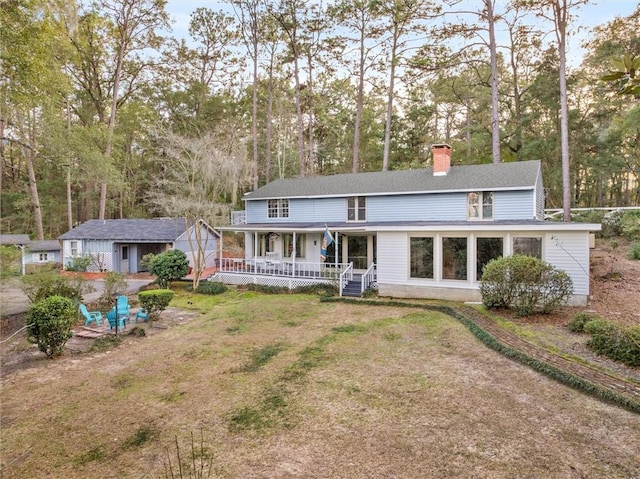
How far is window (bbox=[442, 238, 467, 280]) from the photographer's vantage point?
12.9 meters

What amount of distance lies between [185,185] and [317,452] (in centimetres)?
1612

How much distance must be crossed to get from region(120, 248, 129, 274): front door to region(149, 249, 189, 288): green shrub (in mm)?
7425

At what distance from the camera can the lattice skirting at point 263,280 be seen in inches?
635

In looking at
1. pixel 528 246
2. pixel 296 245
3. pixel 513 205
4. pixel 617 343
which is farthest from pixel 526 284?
pixel 296 245

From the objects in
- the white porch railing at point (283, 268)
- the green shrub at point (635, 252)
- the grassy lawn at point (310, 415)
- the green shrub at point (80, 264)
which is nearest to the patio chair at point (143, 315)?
the grassy lawn at point (310, 415)

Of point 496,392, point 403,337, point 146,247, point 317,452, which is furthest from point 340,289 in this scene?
point 146,247

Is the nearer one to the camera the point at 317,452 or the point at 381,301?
the point at 317,452

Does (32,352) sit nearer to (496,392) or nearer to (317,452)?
(317,452)

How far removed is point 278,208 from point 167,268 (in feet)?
22.4

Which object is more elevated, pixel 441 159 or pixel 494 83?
pixel 494 83

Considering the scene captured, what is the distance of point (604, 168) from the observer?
24.3 meters

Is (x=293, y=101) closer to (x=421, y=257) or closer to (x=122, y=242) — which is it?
(x=122, y=242)

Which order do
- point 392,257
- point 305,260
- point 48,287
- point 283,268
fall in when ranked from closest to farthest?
point 48,287 → point 392,257 → point 283,268 → point 305,260

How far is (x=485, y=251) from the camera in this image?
12.6 meters
